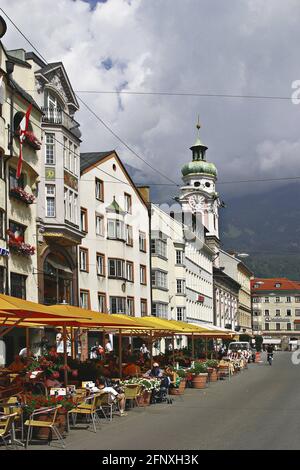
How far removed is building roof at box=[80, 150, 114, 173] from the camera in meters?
51.7

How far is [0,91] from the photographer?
1319 inches

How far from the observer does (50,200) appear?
41.1m

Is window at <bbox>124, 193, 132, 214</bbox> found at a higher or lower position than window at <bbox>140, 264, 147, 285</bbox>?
higher

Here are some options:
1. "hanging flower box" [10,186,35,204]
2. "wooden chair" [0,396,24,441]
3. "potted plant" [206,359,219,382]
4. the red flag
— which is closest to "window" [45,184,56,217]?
"hanging flower box" [10,186,35,204]

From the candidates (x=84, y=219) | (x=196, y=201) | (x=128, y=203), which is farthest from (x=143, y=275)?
(x=196, y=201)

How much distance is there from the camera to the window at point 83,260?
48719 mm

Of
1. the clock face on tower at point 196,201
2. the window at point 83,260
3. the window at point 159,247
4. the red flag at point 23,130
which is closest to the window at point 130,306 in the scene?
the window at point 83,260

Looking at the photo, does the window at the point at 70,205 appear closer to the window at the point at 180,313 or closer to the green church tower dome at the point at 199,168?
the window at the point at 180,313

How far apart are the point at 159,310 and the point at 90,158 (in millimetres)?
17956

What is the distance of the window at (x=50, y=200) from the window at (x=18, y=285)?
199 inches

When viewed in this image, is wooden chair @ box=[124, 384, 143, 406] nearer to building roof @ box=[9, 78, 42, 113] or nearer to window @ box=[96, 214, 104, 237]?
building roof @ box=[9, 78, 42, 113]

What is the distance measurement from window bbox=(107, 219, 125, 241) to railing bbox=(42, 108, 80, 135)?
430 inches
